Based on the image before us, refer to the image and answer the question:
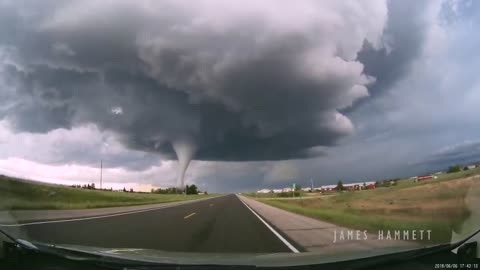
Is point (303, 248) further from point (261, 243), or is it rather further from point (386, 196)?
point (386, 196)

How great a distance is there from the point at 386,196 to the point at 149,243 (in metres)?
17.5

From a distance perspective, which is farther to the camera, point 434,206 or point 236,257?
point 434,206

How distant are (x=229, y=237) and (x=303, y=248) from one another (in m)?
3.14

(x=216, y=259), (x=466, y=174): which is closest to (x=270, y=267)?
(x=216, y=259)

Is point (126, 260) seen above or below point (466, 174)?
below

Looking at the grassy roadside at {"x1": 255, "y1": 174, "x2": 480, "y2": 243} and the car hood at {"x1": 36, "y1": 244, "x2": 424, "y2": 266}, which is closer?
the car hood at {"x1": 36, "y1": 244, "x2": 424, "y2": 266}

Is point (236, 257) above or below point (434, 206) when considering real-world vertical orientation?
below

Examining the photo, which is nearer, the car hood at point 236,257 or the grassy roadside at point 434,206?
the car hood at point 236,257

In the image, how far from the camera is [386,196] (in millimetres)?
23844

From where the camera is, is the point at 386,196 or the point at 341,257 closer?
the point at 341,257

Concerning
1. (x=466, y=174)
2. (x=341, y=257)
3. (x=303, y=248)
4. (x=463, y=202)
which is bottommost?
(x=303, y=248)

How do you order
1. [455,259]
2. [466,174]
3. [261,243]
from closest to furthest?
[455,259]
[466,174]
[261,243]

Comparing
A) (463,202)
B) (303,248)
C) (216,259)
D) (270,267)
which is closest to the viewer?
(270,267)

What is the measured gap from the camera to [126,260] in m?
4.47
